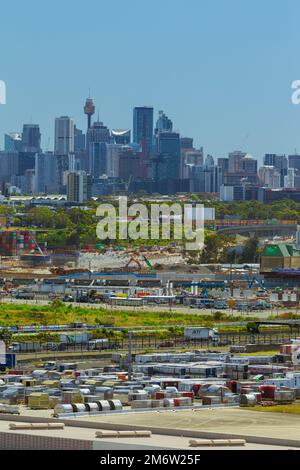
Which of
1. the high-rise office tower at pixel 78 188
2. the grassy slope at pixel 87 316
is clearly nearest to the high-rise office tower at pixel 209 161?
the high-rise office tower at pixel 78 188

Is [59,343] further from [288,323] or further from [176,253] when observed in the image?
[176,253]

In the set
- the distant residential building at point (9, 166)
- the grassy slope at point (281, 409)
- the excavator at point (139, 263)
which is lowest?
the grassy slope at point (281, 409)

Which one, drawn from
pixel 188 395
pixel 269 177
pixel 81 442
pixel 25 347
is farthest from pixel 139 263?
pixel 269 177

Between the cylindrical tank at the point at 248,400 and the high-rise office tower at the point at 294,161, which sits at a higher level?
the high-rise office tower at the point at 294,161

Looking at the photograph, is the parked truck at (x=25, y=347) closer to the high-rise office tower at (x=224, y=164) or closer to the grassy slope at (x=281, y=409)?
the grassy slope at (x=281, y=409)

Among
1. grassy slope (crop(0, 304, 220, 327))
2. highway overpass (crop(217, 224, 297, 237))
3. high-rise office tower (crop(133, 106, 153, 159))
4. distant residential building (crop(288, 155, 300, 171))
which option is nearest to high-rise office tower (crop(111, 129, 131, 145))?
high-rise office tower (crop(133, 106, 153, 159))

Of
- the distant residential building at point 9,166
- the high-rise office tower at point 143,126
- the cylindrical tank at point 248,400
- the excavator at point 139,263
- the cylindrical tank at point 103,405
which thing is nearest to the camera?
the cylindrical tank at point 103,405
